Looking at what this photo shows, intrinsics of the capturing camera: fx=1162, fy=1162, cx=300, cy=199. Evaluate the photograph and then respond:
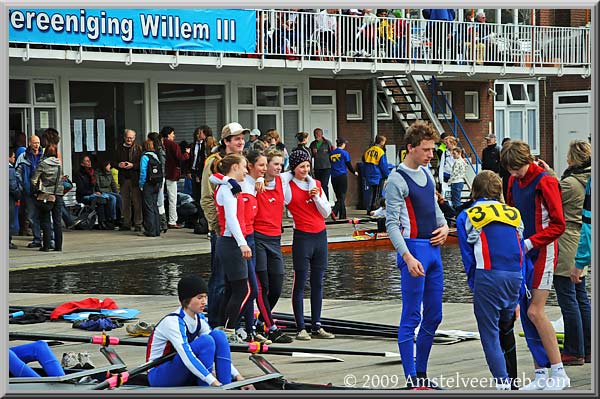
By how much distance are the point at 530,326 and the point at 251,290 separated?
9.26ft

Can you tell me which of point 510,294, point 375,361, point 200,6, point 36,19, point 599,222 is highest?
point 36,19

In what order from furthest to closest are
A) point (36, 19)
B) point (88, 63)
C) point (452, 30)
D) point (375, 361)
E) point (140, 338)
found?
1. point (452, 30)
2. point (88, 63)
3. point (36, 19)
4. point (140, 338)
5. point (375, 361)

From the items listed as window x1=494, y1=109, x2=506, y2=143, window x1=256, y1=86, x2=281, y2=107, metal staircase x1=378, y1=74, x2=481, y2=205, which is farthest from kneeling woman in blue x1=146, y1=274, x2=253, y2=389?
window x1=494, y1=109, x2=506, y2=143

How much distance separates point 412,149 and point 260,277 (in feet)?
8.90

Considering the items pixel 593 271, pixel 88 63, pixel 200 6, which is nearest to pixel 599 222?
pixel 593 271

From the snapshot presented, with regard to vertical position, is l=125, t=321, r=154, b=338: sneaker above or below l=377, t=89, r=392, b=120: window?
below

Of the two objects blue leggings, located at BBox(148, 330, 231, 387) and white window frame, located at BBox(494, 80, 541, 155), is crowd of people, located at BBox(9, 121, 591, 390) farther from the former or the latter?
white window frame, located at BBox(494, 80, 541, 155)

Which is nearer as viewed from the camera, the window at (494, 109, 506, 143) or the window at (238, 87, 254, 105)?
the window at (238, 87, 254, 105)

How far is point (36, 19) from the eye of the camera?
22797mm

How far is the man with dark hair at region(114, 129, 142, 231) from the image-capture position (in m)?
23.3

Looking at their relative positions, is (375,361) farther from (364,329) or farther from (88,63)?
(88,63)

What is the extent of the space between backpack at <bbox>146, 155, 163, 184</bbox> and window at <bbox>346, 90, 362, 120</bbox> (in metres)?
11.0

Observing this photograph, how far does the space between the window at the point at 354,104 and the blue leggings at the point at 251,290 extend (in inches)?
868

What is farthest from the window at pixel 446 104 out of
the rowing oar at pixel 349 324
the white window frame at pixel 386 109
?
the rowing oar at pixel 349 324
